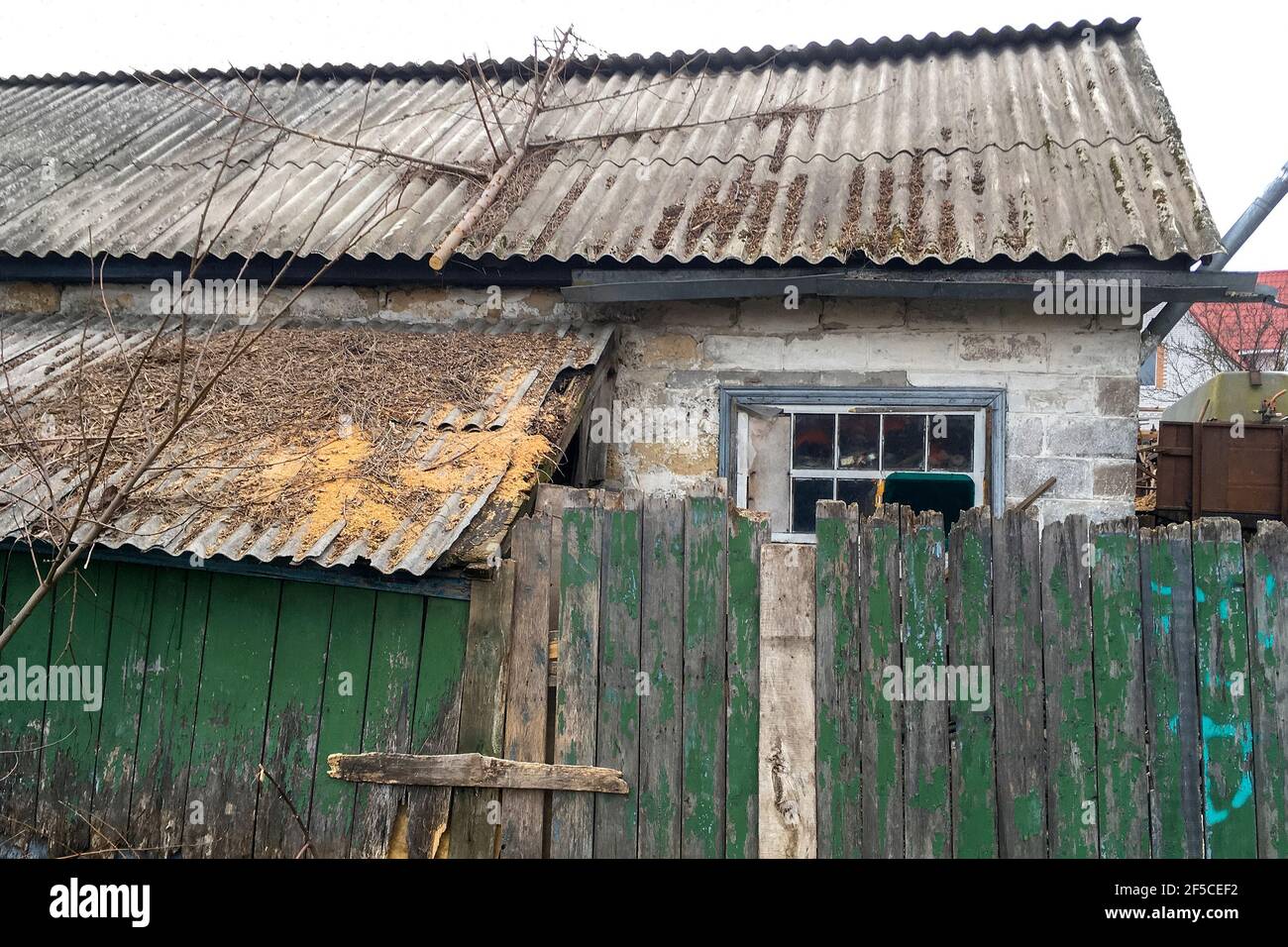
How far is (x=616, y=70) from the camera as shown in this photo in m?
8.07

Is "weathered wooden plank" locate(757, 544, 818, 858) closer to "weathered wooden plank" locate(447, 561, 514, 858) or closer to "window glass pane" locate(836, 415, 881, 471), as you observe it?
"weathered wooden plank" locate(447, 561, 514, 858)

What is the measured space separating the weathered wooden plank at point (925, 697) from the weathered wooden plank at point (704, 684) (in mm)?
655

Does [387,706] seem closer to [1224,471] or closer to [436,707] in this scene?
[436,707]

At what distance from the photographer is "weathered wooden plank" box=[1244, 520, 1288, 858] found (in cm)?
306

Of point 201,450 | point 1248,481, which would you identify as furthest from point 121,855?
point 1248,481

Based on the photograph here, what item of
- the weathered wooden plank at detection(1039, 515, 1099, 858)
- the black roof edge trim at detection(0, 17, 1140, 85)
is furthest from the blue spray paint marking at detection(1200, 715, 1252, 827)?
the black roof edge trim at detection(0, 17, 1140, 85)

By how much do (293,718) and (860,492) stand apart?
3181 mm

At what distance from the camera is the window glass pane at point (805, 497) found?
5.26 meters

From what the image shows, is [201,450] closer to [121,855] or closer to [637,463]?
[121,855]

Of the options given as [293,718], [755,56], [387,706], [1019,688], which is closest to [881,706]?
[1019,688]

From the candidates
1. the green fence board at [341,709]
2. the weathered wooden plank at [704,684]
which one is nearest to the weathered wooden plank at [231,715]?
the green fence board at [341,709]

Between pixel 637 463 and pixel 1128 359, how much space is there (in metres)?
2.72

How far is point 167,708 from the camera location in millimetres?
3988

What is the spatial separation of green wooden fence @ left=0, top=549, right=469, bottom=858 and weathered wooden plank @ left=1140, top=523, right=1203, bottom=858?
2496 millimetres
